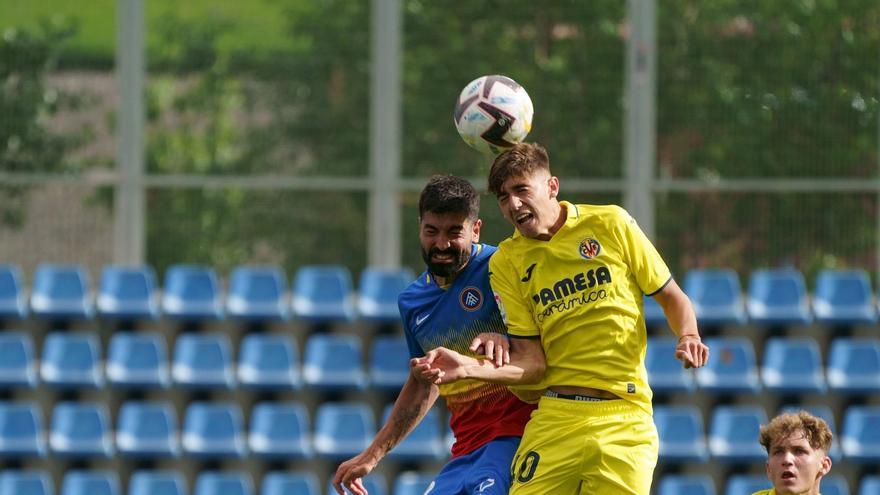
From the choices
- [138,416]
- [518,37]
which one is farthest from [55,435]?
[518,37]

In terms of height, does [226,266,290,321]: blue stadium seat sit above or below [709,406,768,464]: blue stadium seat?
above

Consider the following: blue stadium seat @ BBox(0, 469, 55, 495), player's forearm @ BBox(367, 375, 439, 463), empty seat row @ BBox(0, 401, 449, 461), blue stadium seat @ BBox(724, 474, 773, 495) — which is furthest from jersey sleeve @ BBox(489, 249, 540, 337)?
blue stadium seat @ BBox(0, 469, 55, 495)

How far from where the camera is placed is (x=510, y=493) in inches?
221

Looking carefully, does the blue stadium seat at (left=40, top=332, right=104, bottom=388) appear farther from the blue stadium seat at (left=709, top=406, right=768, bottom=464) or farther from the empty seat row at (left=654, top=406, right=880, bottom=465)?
the blue stadium seat at (left=709, top=406, right=768, bottom=464)

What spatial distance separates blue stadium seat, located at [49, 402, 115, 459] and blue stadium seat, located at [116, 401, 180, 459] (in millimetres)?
129

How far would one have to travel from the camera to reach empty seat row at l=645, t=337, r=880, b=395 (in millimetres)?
10672

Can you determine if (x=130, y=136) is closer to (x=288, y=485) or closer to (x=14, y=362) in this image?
(x=14, y=362)

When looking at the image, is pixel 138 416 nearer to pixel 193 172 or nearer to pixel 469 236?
pixel 193 172

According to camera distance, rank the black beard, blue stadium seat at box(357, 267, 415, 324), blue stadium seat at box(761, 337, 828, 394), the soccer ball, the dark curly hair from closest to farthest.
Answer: the dark curly hair
the black beard
the soccer ball
blue stadium seat at box(761, 337, 828, 394)
blue stadium seat at box(357, 267, 415, 324)

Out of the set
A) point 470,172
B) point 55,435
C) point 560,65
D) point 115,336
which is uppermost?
point 560,65

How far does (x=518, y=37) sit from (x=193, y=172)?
277 cm

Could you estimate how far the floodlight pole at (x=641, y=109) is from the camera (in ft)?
37.7

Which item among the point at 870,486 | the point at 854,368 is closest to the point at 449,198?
the point at 870,486

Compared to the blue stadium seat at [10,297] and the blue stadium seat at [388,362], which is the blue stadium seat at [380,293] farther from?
the blue stadium seat at [10,297]
